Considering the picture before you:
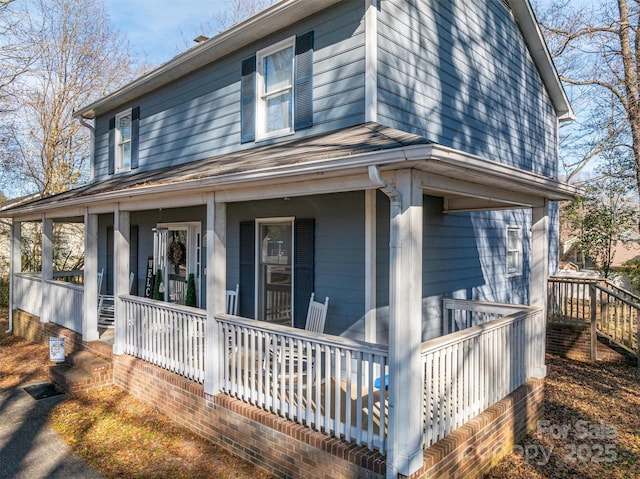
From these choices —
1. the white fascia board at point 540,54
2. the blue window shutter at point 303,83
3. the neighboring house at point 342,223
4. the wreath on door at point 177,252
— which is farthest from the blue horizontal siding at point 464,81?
the wreath on door at point 177,252

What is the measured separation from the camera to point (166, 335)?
5.95m

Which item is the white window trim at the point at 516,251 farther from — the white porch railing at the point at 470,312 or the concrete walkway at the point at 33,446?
the concrete walkway at the point at 33,446

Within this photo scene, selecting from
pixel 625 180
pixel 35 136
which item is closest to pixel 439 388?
pixel 625 180

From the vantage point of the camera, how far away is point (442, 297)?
670 centimetres

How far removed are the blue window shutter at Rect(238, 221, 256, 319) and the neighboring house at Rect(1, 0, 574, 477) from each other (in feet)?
0.16

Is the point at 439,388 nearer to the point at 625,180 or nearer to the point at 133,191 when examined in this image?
the point at 133,191

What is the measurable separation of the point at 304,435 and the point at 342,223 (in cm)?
282

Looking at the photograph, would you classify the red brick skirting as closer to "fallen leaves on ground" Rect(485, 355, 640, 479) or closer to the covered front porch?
the covered front porch

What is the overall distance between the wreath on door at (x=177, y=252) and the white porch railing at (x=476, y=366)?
5.86 metres

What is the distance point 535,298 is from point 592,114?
458 inches

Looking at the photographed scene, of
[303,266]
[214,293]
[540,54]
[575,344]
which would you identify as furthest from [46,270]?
[540,54]

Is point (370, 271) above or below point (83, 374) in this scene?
above

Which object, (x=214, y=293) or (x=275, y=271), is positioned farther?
(x=275, y=271)

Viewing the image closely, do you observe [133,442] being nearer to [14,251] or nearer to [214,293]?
[214,293]
